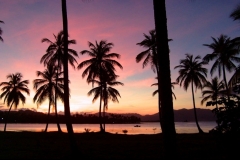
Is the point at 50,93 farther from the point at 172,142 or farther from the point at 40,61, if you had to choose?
the point at 172,142

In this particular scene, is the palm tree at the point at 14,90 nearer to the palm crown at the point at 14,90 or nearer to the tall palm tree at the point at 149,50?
the palm crown at the point at 14,90

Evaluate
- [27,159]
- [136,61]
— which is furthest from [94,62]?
[27,159]

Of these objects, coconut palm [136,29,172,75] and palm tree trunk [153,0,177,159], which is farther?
coconut palm [136,29,172,75]

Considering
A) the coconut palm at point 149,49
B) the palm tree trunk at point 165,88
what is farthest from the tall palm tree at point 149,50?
the palm tree trunk at point 165,88

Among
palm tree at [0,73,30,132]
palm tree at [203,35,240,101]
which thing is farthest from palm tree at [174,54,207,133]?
palm tree at [0,73,30,132]

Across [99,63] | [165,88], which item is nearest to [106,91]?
[99,63]

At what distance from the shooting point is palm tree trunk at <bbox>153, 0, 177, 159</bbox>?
8422 mm

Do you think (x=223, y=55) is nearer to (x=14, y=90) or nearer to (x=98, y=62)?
→ (x=98, y=62)

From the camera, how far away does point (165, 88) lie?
342 inches

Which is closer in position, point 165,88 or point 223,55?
point 165,88

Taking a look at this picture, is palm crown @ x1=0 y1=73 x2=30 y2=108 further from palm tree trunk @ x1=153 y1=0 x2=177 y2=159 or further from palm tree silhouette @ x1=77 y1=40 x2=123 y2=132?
palm tree trunk @ x1=153 y1=0 x2=177 y2=159

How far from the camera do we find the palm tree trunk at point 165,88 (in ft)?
27.6

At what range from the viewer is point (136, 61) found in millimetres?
33156

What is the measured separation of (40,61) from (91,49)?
23.2 ft
